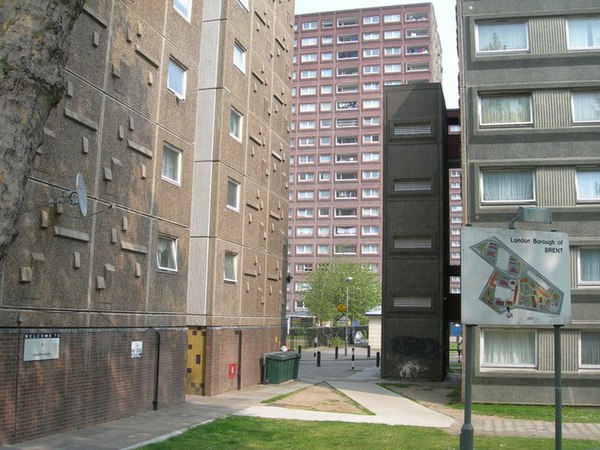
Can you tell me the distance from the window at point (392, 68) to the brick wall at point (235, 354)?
79146 mm

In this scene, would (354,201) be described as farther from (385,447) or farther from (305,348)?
(385,447)

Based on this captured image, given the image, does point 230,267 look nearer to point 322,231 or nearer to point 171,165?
point 171,165

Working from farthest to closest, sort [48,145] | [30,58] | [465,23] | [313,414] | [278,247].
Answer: [278,247]
[465,23]
[313,414]
[48,145]
[30,58]

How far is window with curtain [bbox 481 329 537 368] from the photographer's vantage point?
1995 cm

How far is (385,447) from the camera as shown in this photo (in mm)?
12453

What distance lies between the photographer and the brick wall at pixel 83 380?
1132cm

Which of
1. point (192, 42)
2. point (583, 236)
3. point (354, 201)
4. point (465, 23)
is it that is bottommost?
point (583, 236)

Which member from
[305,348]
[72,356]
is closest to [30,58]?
[72,356]

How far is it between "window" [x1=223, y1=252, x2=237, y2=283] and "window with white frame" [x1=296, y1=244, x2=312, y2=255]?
244ft

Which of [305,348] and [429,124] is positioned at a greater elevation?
[429,124]

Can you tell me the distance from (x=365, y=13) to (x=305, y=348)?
6294 cm

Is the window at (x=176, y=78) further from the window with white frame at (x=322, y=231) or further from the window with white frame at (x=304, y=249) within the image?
the window with white frame at (x=304, y=249)

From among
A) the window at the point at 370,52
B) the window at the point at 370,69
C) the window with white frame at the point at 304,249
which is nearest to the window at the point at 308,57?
the window at the point at 370,52

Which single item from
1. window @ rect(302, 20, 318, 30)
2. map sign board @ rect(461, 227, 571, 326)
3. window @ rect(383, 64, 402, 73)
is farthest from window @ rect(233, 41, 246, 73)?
window @ rect(302, 20, 318, 30)
